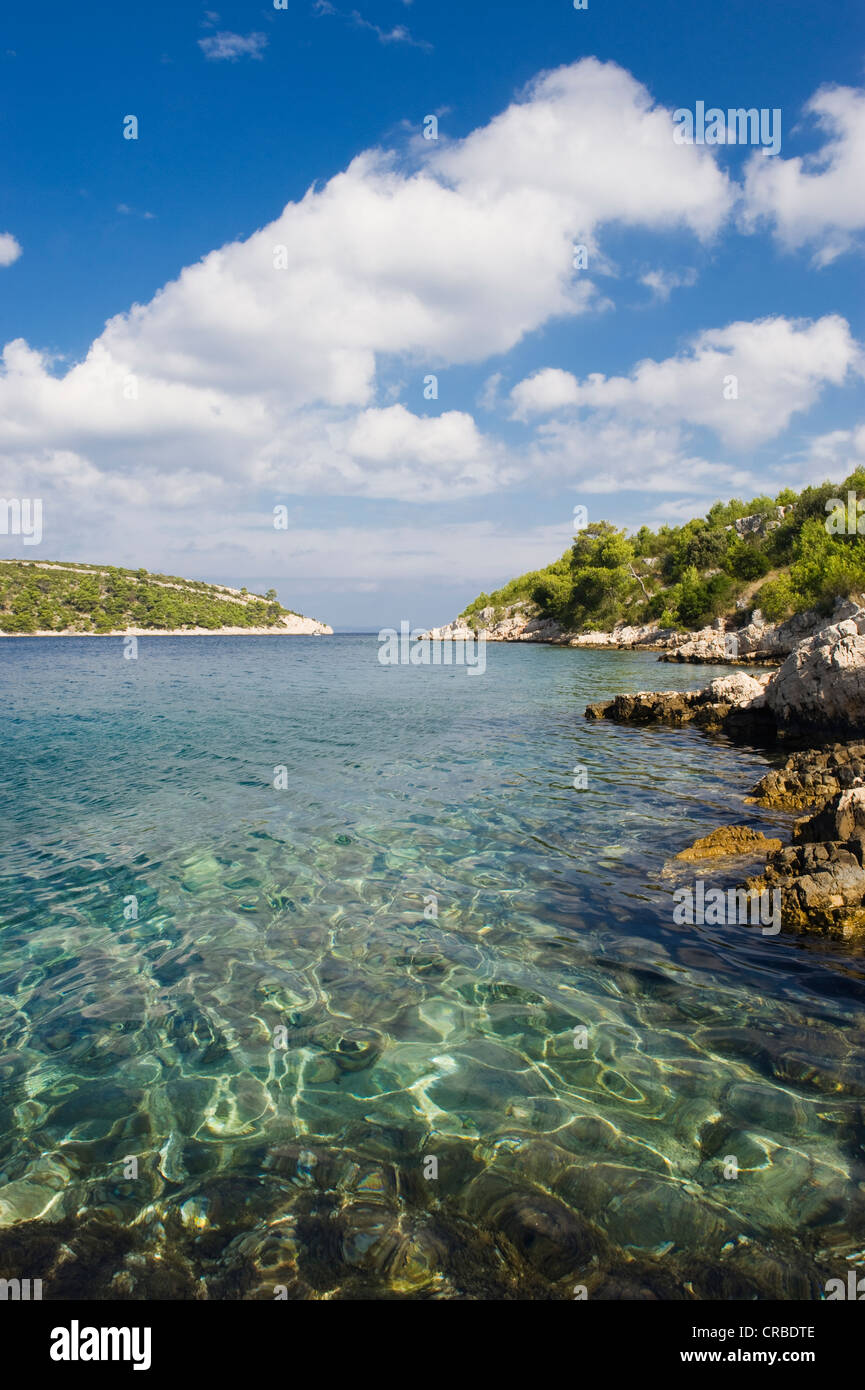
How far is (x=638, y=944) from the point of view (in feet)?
25.5

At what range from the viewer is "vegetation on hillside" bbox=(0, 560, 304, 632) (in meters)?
142

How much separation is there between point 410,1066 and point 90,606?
172 m

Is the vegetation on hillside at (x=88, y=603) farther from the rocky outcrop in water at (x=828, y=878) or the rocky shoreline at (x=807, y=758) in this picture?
the rocky outcrop in water at (x=828, y=878)

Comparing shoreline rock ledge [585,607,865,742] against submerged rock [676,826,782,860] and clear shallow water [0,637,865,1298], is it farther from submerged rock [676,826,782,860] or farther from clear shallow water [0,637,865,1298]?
submerged rock [676,826,782,860]

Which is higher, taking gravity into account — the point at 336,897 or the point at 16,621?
the point at 16,621

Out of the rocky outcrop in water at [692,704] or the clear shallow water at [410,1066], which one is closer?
the clear shallow water at [410,1066]

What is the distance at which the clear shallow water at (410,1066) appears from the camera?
13.2 feet

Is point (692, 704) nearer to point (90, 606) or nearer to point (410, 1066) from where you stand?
point (410, 1066)

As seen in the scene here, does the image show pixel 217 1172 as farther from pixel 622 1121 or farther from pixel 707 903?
pixel 707 903

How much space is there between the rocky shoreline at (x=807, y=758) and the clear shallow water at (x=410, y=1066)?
85 centimetres

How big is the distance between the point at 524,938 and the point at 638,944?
1.37m

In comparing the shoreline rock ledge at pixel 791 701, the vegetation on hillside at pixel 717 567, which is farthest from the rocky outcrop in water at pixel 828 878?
the vegetation on hillside at pixel 717 567
